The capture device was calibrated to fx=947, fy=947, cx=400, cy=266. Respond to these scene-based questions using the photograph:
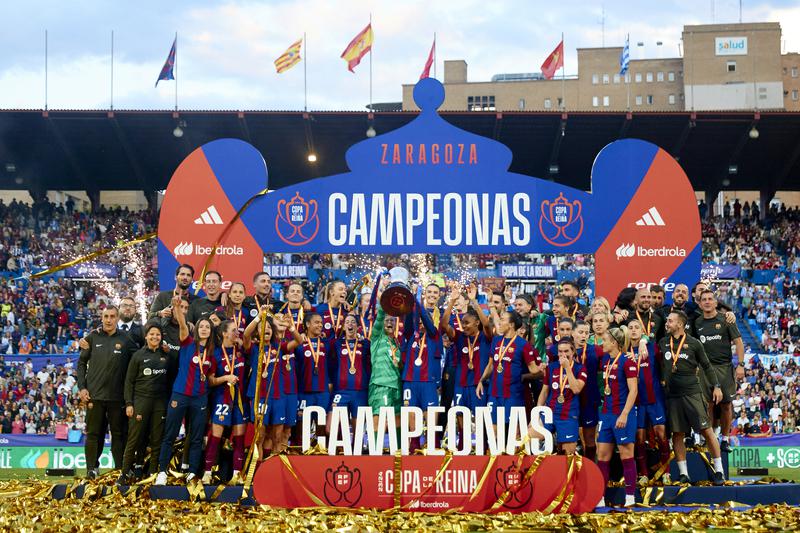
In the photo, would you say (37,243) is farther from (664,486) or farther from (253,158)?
(664,486)

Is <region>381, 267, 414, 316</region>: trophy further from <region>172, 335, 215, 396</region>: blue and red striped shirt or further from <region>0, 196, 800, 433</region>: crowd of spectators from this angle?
<region>0, 196, 800, 433</region>: crowd of spectators

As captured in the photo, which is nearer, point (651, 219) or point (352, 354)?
point (352, 354)

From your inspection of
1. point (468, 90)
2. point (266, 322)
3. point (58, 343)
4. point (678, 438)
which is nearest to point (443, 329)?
point (266, 322)

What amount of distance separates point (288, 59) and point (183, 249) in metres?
14.6

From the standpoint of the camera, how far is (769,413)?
19.7 metres

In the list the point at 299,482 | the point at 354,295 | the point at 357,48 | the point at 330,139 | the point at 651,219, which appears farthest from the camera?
the point at 330,139

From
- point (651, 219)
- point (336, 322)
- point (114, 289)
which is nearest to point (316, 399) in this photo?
point (336, 322)

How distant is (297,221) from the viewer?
35.8 feet

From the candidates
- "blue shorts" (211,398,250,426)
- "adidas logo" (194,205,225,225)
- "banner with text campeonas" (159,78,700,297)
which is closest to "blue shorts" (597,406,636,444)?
"banner with text campeonas" (159,78,700,297)

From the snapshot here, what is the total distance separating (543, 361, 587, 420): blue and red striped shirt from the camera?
29.8 feet

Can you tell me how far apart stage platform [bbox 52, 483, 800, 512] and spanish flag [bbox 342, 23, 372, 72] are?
16.3 metres

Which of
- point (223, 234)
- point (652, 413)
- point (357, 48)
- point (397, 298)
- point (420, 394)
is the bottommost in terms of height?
point (652, 413)

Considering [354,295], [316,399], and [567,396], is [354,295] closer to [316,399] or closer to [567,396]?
[316,399]

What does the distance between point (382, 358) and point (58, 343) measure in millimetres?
15453
